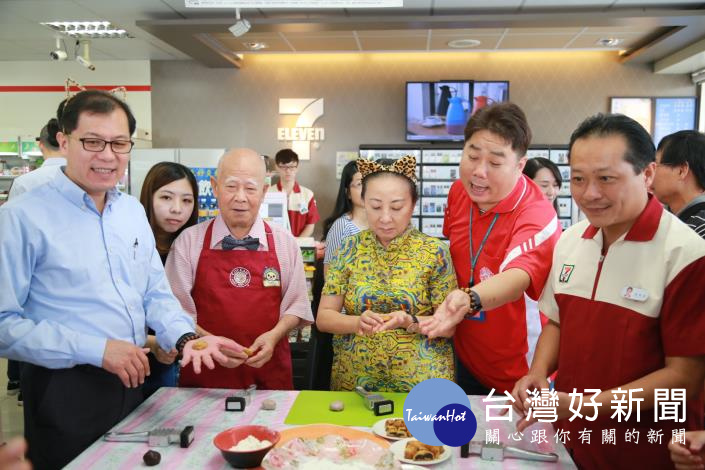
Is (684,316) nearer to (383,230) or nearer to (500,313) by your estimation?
(500,313)

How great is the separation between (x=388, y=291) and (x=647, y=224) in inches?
36.5

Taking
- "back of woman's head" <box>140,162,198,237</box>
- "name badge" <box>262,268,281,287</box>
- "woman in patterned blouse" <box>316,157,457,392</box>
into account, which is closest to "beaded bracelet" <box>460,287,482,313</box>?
"woman in patterned blouse" <box>316,157,457,392</box>

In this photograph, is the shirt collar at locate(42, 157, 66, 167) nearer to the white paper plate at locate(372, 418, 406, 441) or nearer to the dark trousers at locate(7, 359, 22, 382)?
the dark trousers at locate(7, 359, 22, 382)

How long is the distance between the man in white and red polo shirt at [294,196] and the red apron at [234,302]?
169 inches

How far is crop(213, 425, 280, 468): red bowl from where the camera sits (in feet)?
5.04

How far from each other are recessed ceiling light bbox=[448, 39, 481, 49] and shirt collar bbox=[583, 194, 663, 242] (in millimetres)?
5708

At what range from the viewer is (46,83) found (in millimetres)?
8727

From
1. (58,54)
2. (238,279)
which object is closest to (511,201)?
(238,279)

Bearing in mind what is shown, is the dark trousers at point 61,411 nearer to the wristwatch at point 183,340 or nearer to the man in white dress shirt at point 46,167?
the wristwatch at point 183,340

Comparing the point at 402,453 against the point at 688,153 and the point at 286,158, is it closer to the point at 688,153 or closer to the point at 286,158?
the point at 688,153

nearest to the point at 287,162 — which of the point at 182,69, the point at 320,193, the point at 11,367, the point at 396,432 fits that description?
the point at 320,193

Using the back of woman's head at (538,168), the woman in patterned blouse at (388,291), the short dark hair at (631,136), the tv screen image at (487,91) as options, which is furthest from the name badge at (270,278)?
the tv screen image at (487,91)

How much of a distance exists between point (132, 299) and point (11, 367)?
12.2 feet

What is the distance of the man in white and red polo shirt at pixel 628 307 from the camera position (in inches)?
63.1
